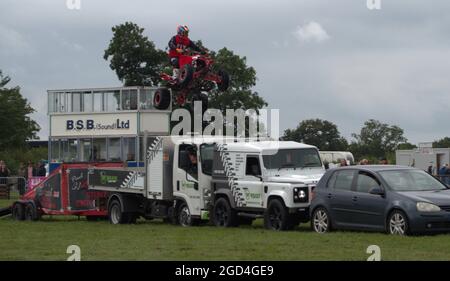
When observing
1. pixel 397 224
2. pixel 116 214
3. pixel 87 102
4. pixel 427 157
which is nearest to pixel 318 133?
pixel 427 157

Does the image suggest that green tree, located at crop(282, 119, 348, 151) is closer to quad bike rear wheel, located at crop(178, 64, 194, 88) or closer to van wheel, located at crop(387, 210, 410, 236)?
quad bike rear wheel, located at crop(178, 64, 194, 88)

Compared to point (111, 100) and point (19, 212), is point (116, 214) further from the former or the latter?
point (111, 100)

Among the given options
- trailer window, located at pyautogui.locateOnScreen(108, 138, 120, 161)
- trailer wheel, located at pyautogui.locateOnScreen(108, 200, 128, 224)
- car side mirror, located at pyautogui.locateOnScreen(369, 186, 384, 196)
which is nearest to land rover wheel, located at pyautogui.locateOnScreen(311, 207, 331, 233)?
car side mirror, located at pyautogui.locateOnScreen(369, 186, 384, 196)

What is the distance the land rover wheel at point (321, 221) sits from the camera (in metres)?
20.2

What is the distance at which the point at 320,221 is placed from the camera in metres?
20.4

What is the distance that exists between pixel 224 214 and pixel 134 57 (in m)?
30.3

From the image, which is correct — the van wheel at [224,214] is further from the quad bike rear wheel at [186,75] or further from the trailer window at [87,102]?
the trailer window at [87,102]

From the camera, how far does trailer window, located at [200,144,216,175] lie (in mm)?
24344

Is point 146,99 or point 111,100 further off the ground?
point 111,100
